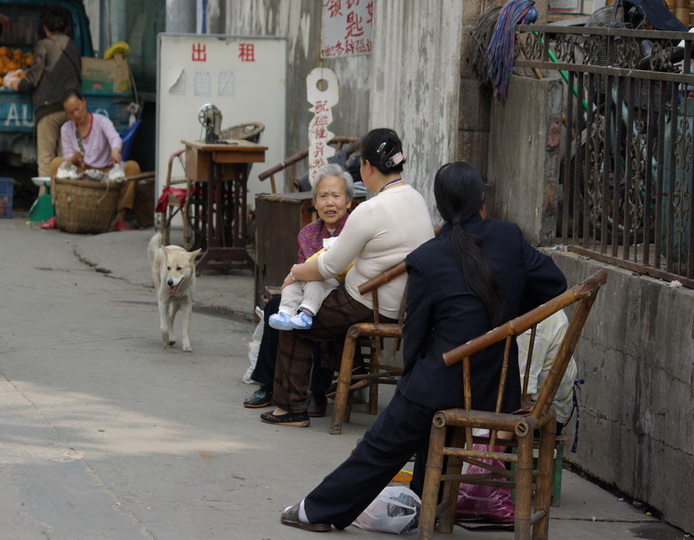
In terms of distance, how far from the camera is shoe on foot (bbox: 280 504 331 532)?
4707 millimetres

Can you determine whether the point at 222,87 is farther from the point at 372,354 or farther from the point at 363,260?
the point at 363,260

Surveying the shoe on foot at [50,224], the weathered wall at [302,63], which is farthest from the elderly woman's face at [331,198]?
the shoe on foot at [50,224]

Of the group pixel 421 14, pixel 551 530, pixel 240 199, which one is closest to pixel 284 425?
pixel 551 530

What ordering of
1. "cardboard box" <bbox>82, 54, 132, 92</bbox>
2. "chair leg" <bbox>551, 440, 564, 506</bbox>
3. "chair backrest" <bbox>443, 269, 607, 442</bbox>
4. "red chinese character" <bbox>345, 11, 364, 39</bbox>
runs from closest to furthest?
"chair backrest" <bbox>443, 269, 607, 442</bbox> < "chair leg" <bbox>551, 440, 564, 506</bbox> < "red chinese character" <bbox>345, 11, 364, 39</bbox> < "cardboard box" <bbox>82, 54, 132, 92</bbox>

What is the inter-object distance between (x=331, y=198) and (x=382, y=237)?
712 mm

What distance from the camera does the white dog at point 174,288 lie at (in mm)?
7910

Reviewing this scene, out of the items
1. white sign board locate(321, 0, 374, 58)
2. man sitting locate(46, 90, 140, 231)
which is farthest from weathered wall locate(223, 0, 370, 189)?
man sitting locate(46, 90, 140, 231)

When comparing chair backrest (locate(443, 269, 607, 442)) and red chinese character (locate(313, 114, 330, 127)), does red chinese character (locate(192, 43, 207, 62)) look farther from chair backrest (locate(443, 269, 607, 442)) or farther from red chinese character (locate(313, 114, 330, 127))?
chair backrest (locate(443, 269, 607, 442))

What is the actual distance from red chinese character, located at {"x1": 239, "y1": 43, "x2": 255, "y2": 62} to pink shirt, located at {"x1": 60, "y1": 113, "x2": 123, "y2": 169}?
252 centimetres

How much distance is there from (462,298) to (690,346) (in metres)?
1.05

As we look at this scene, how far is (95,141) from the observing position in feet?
45.3

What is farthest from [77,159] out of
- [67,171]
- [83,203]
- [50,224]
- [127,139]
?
[127,139]

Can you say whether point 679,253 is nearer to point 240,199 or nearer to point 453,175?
point 453,175

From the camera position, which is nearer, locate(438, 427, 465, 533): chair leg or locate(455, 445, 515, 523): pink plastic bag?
locate(438, 427, 465, 533): chair leg
